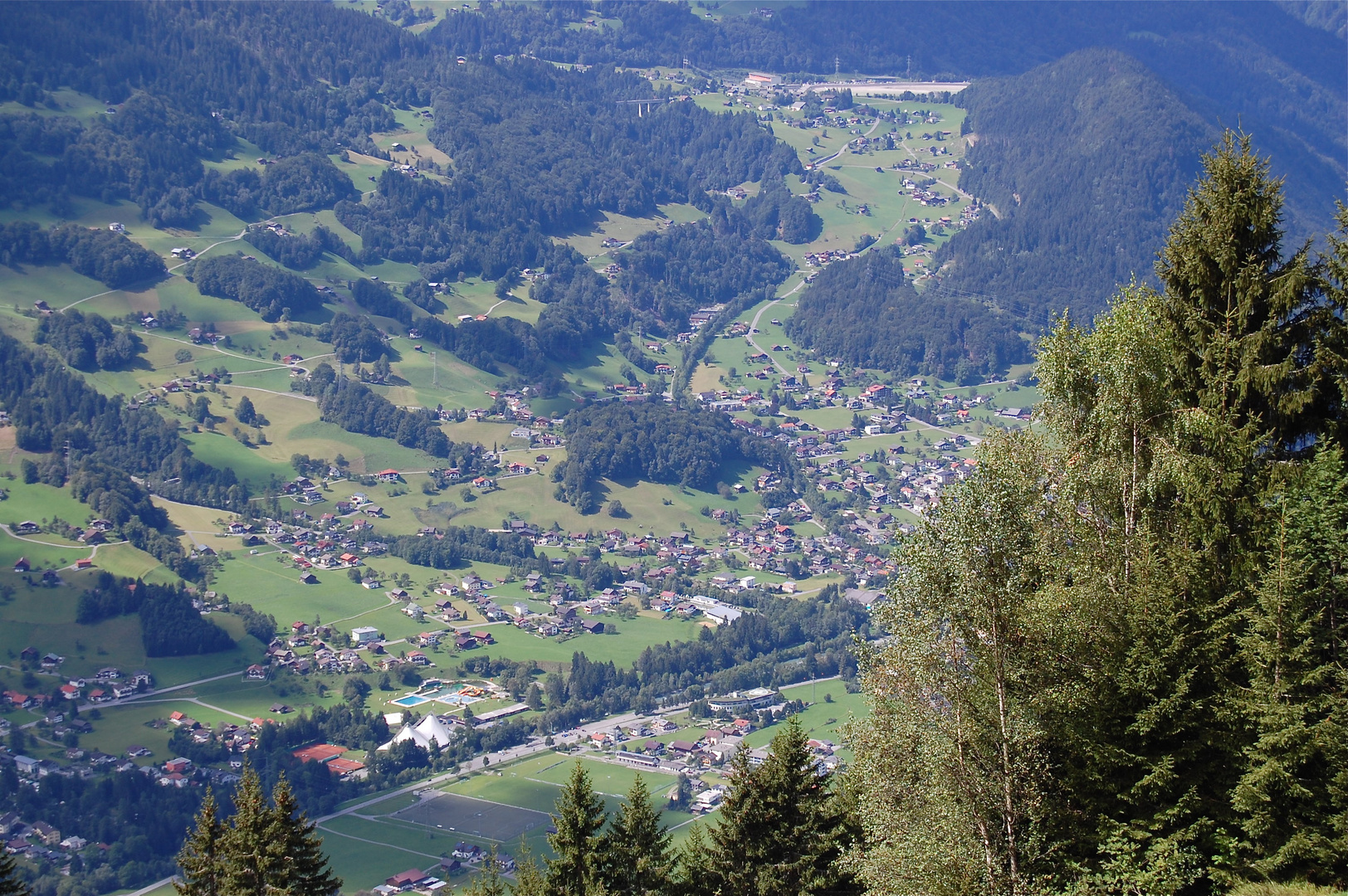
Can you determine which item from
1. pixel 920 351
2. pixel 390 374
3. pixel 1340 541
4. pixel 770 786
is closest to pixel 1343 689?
pixel 1340 541

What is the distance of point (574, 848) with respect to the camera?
28.1 meters

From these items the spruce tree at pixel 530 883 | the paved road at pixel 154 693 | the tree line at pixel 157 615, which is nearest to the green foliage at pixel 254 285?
the tree line at pixel 157 615

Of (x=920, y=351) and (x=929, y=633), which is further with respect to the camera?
(x=920, y=351)

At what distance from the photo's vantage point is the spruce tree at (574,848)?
27953mm

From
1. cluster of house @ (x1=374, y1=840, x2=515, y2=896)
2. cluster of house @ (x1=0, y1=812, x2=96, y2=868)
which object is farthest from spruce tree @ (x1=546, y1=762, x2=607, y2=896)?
cluster of house @ (x1=0, y1=812, x2=96, y2=868)

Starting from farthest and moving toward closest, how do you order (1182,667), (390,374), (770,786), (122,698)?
1. (390,374)
2. (122,698)
3. (770,786)
4. (1182,667)

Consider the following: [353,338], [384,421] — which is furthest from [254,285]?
[384,421]

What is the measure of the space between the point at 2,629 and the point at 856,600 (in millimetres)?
72230

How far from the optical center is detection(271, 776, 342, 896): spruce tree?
27156mm

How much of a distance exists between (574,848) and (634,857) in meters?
1.45

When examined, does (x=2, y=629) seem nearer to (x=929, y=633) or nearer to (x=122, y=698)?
(x=122, y=698)

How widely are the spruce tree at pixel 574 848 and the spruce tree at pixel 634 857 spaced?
35cm

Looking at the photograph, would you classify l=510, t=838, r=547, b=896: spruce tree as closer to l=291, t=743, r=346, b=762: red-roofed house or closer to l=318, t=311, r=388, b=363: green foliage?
l=291, t=743, r=346, b=762: red-roofed house

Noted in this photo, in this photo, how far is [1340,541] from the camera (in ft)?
72.7
